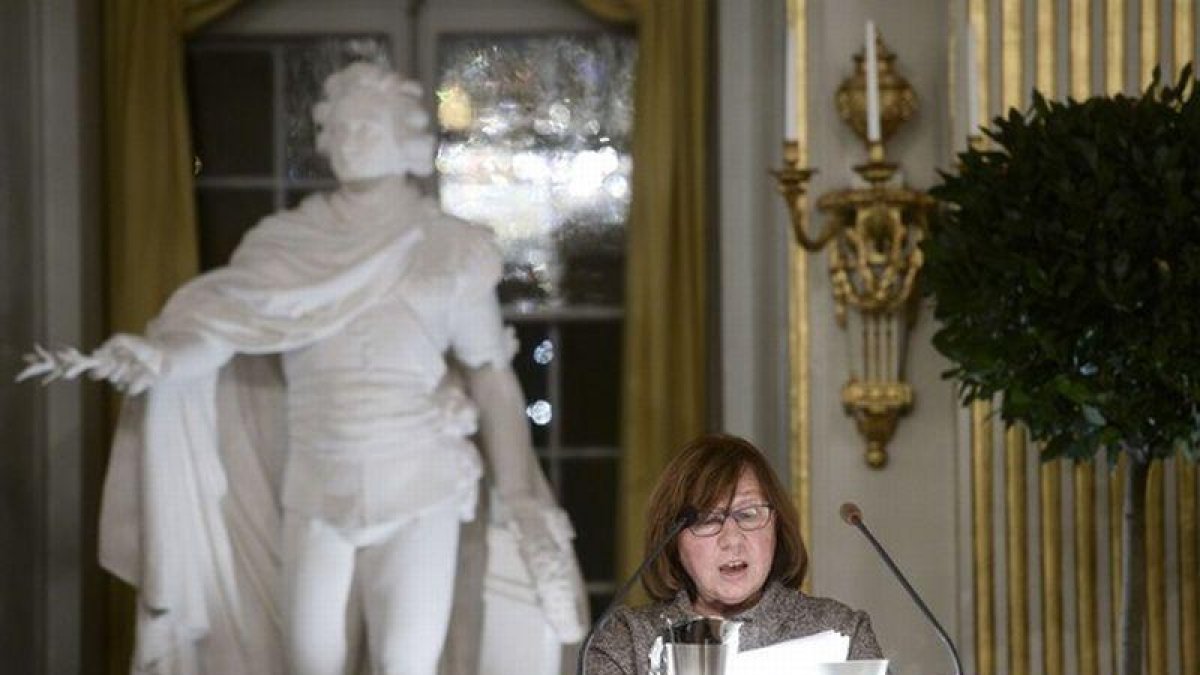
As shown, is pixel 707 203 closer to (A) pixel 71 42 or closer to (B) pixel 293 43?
(B) pixel 293 43

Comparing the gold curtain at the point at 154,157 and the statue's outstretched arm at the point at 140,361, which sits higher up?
the gold curtain at the point at 154,157

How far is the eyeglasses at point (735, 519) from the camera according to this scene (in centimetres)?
293

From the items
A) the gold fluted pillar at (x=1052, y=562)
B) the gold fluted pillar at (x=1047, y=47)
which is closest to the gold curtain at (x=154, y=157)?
the gold fluted pillar at (x=1047, y=47)

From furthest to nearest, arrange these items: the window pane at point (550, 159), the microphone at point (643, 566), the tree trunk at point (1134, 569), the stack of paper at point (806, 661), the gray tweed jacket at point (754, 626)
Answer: the window pane at point (550, 159) < the tree trunk at point (1134, 569) < the gray tweed jacket at point (754, 626) < the microphone at point (643, 566) < the stack of paper at point (806, 661)

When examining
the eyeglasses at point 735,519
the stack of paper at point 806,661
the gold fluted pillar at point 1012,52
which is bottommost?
the stack of paper at point 806,661

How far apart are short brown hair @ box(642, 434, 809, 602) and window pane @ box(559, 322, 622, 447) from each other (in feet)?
11.6

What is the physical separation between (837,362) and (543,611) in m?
0.87

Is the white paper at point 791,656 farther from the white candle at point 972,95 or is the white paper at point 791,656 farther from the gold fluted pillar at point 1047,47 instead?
the gold fluted pillar at point 1047,47

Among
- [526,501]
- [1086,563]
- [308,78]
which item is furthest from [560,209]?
[1086,563]

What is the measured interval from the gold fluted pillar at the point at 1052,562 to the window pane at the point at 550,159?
1341 millimetres

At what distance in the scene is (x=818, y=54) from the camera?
5.80 metres

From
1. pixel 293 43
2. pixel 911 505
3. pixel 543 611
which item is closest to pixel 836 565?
pixel 911 505

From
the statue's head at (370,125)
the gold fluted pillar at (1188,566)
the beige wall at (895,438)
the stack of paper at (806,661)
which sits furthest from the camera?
the beige wall at (895,438)

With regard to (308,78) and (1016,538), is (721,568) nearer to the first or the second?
(1016,538)
